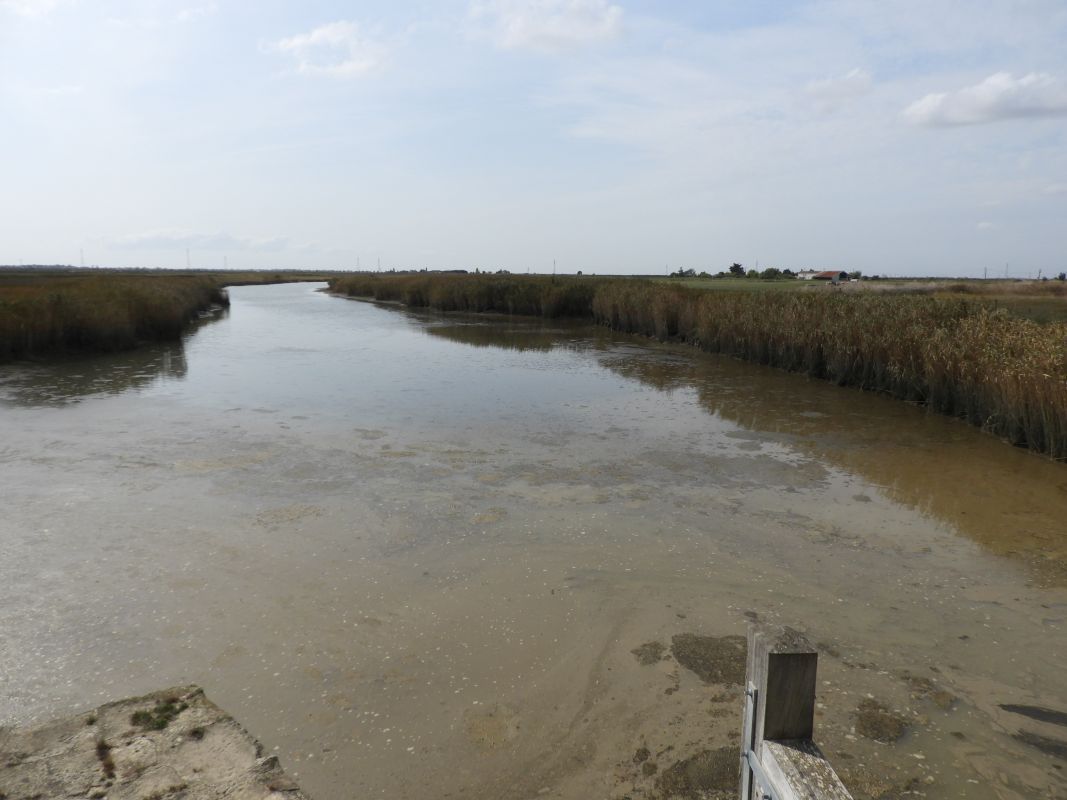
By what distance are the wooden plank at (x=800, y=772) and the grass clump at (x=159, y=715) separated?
221 centimetres

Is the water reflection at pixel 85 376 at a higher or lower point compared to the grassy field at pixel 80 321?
lower

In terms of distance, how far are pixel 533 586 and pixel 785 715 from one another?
280 centimetres

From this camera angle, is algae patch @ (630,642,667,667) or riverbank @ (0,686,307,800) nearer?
riverbank @ (0,686,307,800)

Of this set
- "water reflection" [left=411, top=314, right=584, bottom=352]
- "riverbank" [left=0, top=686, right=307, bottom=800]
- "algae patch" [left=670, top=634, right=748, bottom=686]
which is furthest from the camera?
"water reflection" [left=411, top=314, right=584, bottom=352]

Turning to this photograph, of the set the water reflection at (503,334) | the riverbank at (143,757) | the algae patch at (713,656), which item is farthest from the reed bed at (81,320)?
the algae patch at (713,656)

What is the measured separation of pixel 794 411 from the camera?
10172 mm

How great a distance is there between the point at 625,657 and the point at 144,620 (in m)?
2.63

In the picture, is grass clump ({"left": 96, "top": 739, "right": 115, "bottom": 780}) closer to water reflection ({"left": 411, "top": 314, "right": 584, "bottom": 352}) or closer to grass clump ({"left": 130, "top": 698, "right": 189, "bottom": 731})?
grass clump ({"left": 130, "top": 698, "right": 189, "bottom": 731})

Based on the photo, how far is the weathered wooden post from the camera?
1.59 m

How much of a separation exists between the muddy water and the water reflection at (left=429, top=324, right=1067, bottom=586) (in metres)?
0.05

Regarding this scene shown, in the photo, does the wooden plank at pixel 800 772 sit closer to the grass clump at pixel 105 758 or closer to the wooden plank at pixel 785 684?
the wooden plank at pixel 785 684

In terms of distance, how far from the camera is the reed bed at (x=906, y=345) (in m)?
8.01

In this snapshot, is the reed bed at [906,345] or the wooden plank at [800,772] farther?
the reed bed at [906,345]

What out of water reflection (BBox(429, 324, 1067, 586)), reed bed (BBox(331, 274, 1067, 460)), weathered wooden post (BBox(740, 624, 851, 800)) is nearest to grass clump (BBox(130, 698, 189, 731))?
weathered wooden post (BBox(740, 624, 851, 800))
